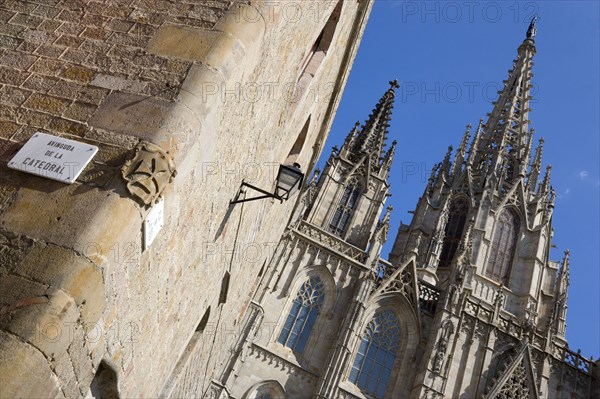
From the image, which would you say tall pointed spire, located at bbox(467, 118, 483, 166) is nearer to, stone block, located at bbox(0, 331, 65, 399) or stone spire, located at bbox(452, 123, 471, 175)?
stone spire, located at bbox(452, 123, 471, 175)

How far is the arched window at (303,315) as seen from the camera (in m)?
18.6

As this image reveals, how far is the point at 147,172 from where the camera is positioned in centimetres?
323

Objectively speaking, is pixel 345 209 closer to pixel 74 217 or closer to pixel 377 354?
pixel 377 354

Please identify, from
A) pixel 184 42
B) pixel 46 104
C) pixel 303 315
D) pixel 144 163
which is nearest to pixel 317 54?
pixel 184 42

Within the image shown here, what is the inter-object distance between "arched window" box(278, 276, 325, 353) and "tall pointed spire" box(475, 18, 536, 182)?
14.8 m

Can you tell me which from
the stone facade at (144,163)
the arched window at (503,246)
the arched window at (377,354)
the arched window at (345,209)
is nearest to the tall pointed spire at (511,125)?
the arched window at (503,246)

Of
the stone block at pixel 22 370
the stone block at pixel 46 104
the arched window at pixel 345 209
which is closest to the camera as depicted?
the stone block at pixel 22 370

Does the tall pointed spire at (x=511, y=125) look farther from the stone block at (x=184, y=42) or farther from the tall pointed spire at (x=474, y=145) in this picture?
the stone block at (x=184, y=42)

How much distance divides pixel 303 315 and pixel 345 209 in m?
5.12

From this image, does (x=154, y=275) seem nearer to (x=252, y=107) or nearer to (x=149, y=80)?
(x=149, y=80)

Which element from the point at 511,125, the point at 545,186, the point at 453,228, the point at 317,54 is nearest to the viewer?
the point at 317,54

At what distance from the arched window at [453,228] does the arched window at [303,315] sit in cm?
855

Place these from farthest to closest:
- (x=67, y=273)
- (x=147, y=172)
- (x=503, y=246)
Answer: (x=503, y=246), (x=147, y=172), (x=67, y=273)

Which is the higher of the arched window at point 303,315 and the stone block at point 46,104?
the arched window at point 303,315
